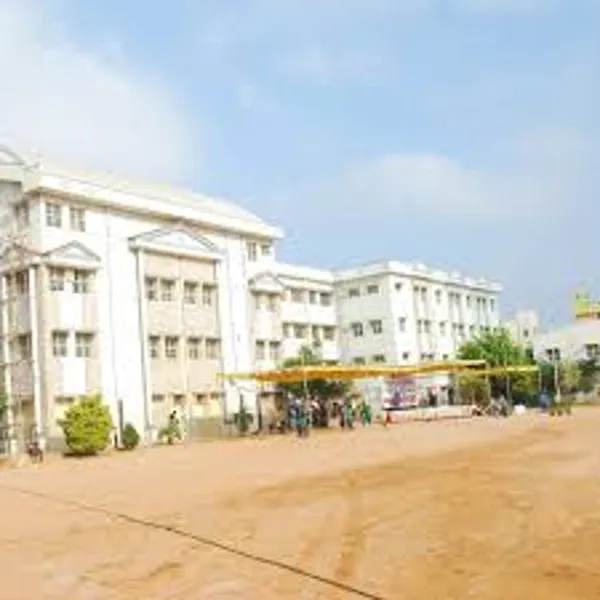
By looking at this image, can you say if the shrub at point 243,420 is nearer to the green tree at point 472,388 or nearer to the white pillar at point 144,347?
the white pillar at point 144,347

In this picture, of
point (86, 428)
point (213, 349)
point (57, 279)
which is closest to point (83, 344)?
point (57, 279)

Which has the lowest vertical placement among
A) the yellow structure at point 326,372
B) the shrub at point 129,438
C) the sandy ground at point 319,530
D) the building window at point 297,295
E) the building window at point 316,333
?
the sandy ground at point 319,530

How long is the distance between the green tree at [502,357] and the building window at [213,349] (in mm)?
24038

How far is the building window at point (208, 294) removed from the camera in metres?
51.3

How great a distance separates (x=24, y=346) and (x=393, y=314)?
36007mm

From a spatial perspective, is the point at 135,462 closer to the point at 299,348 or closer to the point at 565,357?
the point at 299,348

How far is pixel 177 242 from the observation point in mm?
49375

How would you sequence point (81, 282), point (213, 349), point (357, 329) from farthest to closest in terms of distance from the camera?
1. point (357, 329)
2. point (213, 349)
3. point (81, 282)

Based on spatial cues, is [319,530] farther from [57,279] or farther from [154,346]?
[154,346]

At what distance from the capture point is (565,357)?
88312 mm

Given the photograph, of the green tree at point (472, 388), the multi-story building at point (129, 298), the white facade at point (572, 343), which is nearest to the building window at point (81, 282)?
the multi-story building at point (129, 298)

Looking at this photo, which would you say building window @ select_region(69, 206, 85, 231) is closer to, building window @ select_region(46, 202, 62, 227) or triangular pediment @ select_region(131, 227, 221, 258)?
building window @ select_region(46, 202, 62, 227)

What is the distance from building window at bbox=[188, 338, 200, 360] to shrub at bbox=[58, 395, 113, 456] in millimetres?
10350

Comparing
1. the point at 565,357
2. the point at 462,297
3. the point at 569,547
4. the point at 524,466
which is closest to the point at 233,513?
the point at 569,547
